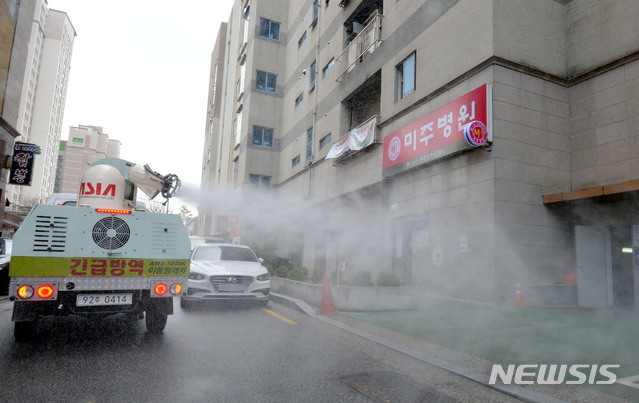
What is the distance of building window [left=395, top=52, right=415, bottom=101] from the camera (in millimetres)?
13352

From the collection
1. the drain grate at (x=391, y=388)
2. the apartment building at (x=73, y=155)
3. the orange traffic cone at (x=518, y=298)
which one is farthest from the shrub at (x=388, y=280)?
the apartment building at (x=73, y=155)

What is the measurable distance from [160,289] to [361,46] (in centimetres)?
1501

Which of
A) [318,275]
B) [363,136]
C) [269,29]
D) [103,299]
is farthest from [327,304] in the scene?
[269,29]

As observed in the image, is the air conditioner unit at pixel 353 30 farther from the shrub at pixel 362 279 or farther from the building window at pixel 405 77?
the shrub at pixel 362 279

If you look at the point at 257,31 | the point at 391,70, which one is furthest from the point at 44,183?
the point at 391,70

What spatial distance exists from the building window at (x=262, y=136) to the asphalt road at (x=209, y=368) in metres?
22.6

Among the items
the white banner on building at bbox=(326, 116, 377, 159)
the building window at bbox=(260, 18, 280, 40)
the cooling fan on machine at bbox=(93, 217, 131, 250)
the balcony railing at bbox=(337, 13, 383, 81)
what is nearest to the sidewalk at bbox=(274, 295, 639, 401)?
the cooling fan on machine at bbox=(93, 217, 131, 250)

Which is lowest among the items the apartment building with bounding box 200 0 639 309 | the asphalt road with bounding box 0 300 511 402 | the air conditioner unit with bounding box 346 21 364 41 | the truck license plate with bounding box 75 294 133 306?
the asphalt road with bounding box 0 300 511 402

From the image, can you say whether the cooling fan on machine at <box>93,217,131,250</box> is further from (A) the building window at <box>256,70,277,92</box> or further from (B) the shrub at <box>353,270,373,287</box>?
(A) the building window at <box>256,70,277,92</box>

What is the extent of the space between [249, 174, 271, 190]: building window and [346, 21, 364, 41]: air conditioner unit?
38.8ft

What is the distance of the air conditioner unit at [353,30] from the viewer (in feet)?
60.2

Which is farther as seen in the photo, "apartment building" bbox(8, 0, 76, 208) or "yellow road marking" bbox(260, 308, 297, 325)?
"apartment building" bbox(8, 0, 76, 208)

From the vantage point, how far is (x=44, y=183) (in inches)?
4803

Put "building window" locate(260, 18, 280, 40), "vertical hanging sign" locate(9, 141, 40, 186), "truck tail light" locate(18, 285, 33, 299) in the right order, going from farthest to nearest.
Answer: "building window" locate(260, 18, 280, 40) → "vertical hanging sign" locate(9, 141, 40, 186) → "truck tail light" locate(18, 285, 33, 299)
